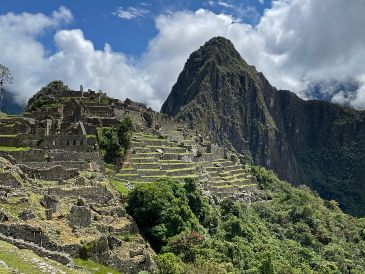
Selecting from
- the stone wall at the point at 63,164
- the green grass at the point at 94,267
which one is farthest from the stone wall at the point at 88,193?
the green grass at the point at 94,267

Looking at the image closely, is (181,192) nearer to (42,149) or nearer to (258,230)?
(42,149)

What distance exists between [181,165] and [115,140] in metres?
10.5

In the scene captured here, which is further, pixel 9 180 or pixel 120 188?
pixel 120 188

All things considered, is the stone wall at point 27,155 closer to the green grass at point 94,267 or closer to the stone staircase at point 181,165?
the stone staircase at point 181,165

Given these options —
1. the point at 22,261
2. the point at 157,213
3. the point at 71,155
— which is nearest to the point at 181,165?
the point at 71,155

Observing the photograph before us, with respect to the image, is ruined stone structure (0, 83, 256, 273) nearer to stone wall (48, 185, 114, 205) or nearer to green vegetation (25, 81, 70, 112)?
stone wall (48, 185, 114, 205)

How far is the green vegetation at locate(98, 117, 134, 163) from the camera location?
143ft

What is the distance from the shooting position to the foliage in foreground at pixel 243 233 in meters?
33.0

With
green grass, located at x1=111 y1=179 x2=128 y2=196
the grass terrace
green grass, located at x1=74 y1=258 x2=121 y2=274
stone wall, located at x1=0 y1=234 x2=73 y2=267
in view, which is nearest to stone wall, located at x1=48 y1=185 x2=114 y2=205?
green grass, located at x1=111 y1=179 x2=128 y2=196

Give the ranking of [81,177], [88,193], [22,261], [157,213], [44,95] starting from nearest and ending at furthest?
[22,261], [88,193], [81,177], [157,213], [44,95]

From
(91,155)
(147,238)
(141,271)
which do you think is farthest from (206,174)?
(141,271)

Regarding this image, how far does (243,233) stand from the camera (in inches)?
1827

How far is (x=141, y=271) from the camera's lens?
24344mm

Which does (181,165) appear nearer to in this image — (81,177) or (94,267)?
(81,177)
